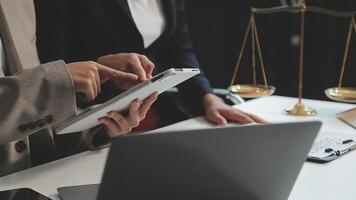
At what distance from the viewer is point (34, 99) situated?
955 mm

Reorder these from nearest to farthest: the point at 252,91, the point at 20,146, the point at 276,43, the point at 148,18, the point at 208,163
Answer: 1. the point at 208,163
2. the point at 20,146
3. the point at 252,91
4. the point at 148,18
5. the point at 276,43

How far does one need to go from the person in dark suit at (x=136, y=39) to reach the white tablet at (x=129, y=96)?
0.38m

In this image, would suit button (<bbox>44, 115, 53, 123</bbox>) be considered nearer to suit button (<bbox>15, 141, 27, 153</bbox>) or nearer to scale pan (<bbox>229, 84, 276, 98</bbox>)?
suit button (<bbox>15, 141, 27, 153</bbox>)

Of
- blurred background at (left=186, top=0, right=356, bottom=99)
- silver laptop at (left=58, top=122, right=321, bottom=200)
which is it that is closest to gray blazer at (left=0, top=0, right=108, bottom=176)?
silver laptop at (left=58, top=122, right=321, bottom=200)

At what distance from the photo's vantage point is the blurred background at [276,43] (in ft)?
8.31

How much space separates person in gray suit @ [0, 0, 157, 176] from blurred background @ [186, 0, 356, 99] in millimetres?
1638

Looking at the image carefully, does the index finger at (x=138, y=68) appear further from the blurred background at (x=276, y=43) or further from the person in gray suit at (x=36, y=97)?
the blurred background at (x=276, y=43)

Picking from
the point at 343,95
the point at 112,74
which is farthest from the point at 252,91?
the point at 112,74

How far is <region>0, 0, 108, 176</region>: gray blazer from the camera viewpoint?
94 cm

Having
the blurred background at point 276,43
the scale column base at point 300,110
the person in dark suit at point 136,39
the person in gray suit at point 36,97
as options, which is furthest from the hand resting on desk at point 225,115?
the blurred background at point 276,43

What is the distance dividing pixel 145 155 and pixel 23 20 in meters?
0.72

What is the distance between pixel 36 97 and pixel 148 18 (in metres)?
0.85

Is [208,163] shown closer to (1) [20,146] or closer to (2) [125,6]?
(1) [20,146]

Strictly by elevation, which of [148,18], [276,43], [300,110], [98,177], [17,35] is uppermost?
[17,35]
